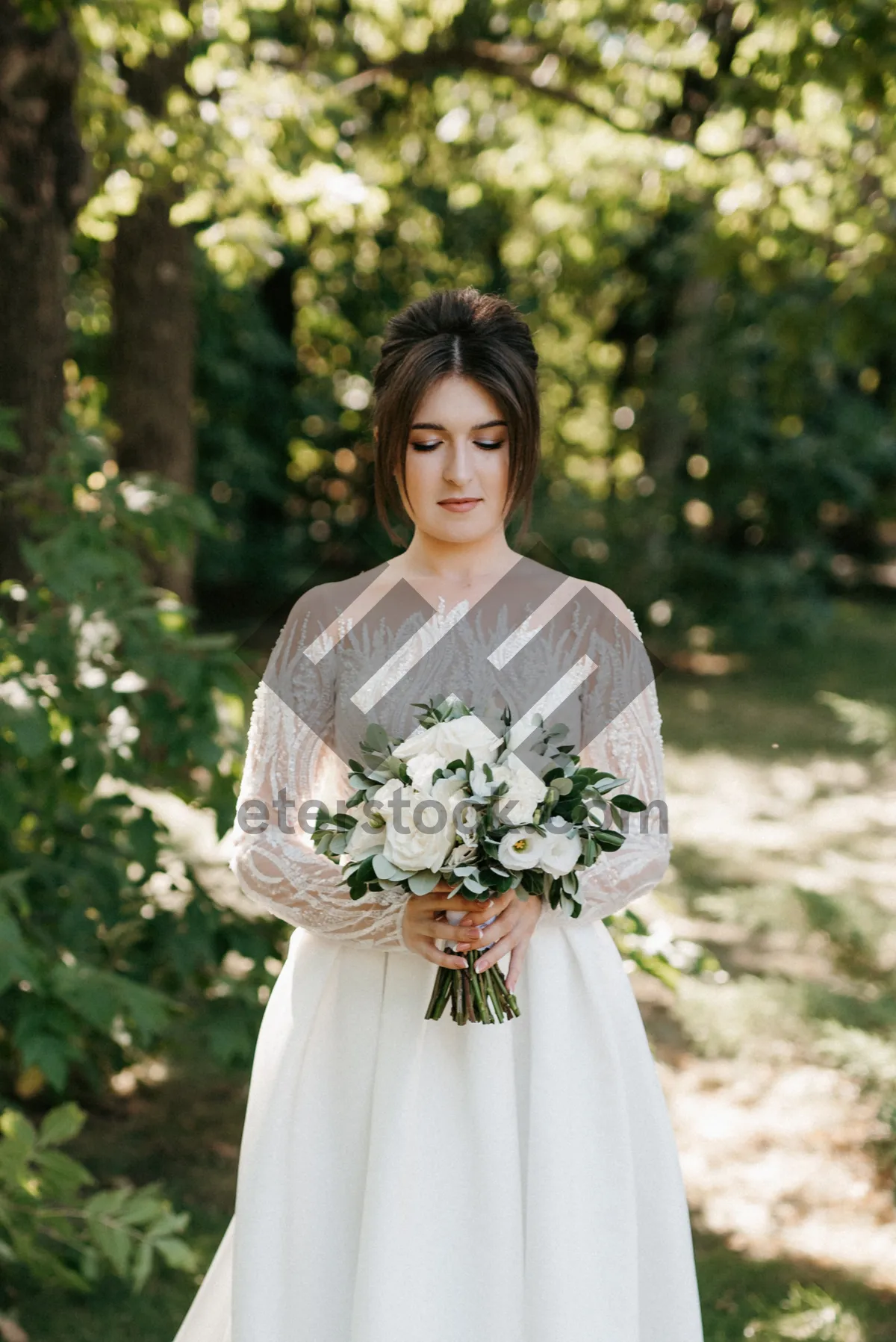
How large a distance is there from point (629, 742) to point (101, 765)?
4.80ft

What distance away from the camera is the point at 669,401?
1190 cm

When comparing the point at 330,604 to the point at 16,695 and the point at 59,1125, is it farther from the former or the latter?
the point at 59,1125

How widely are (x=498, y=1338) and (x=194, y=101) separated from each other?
4.53 metres

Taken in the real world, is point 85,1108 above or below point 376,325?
below

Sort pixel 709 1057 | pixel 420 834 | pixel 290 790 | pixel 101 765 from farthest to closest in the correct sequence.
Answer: pixel 709 1057 → pixel 101 765 → pixel 290 790 → pixel 420 834

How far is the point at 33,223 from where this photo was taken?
3.72 m

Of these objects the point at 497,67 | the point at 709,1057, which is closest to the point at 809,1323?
the point at 709,1057

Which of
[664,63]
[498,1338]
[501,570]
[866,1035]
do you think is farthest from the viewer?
[664,63]

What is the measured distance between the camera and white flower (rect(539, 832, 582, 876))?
1804 mm

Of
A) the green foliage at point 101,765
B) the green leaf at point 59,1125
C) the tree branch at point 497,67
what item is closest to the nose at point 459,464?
the green foliage at point 101,765

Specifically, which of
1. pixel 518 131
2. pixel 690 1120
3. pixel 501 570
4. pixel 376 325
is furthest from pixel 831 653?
pixel 501 570

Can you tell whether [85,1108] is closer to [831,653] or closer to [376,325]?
[376,325]

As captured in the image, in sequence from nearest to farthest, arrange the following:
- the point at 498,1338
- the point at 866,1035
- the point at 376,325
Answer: the point at 498,1338 < the point at 866,1035 < the point at 376,325

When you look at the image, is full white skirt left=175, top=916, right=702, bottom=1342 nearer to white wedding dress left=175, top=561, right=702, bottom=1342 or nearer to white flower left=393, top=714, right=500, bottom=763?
white wedding dress left=175, top=561, right=702, bottom=1342
